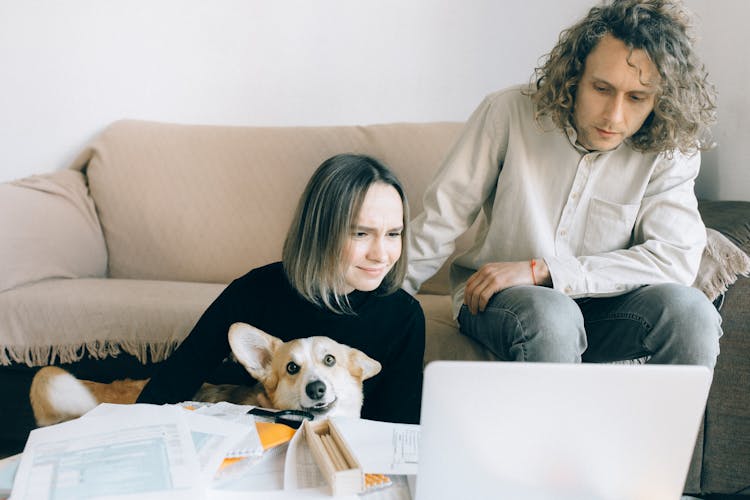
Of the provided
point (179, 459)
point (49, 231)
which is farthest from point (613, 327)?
point (49, 231)

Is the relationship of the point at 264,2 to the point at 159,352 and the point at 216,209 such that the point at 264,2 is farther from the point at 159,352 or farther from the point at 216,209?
the point at 159,352

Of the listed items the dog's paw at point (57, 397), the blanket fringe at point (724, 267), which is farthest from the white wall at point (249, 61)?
the dog's paw at point (57, 397)

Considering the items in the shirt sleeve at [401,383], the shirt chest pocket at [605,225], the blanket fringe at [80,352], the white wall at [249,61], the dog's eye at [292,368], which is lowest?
the blanket fringe at [80,352]

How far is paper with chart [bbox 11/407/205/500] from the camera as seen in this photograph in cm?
73

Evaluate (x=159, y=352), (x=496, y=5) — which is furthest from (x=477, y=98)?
(x=159, y=352)

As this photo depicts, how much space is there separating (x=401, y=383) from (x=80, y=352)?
78 cm

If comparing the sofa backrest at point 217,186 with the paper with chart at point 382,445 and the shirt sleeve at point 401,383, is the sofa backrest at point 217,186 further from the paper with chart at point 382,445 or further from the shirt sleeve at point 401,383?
the paper with chart at point 382,445

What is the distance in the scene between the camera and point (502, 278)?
1.36m

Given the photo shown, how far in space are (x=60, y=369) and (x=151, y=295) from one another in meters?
0.26

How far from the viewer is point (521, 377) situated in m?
0.70

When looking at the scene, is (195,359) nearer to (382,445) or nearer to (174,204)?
(382,445)

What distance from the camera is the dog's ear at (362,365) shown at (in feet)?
3.85

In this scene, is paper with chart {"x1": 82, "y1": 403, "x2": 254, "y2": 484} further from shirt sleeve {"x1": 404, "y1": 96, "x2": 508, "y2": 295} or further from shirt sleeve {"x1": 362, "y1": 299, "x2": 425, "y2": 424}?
shirt sleeve {"x1": 404, "y1": 96, "x2": 508, "y2": 295}

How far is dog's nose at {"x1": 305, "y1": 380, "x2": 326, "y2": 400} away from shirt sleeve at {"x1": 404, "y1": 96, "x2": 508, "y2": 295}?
0.41 meters
